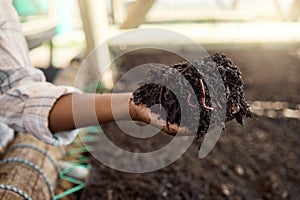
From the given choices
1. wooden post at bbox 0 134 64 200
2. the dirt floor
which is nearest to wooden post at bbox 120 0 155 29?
the dirt floor

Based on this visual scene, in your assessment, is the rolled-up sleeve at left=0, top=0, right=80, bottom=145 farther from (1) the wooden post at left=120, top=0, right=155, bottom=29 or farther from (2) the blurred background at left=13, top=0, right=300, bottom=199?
(1) the wooden post at left=120, top=0, right=155, bottom=29

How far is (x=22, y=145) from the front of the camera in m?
1.47

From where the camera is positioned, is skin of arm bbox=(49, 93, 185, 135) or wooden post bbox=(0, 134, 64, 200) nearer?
skin of arm bbox=(49, 93, 185, 135)

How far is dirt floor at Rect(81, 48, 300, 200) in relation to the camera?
5.05 ft

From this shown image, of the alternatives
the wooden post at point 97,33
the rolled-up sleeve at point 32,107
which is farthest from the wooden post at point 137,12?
the rolled-up sleeve at point 32,107

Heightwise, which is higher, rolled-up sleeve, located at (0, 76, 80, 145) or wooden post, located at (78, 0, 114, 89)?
rolled-up sleeve, located at (0, 76, 80, 145)

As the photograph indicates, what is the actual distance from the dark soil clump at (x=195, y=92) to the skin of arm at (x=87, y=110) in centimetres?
9

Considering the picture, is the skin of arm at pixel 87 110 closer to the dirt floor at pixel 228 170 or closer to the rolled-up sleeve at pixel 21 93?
the rolled-up sleeve at pixel 21 93

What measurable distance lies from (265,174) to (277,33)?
93cm

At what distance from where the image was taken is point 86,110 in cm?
89

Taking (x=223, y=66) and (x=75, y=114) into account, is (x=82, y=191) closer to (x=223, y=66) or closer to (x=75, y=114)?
(x=75, y=114)

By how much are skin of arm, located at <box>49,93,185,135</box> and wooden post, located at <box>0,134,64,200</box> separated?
43 cm

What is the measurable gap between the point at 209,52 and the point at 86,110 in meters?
1.62

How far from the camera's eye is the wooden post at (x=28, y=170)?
123 cm
